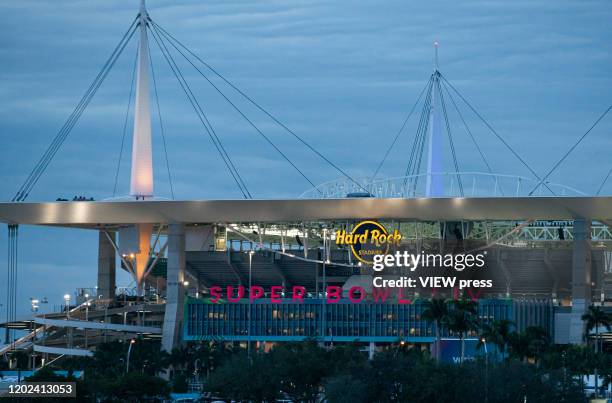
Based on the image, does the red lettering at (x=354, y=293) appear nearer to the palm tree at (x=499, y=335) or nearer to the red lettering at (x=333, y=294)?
the red lettering at (x=333, y=294)

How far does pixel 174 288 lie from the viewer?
194250 millimetres

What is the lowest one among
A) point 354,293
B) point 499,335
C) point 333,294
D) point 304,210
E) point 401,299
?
point 499,335

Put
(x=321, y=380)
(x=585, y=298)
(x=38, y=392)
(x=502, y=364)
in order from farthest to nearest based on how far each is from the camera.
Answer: (x=585, y=298) < (x=321, y=380) < (x=502, y=364) < (x=38, y=392)

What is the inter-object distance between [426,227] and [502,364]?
2471 inches

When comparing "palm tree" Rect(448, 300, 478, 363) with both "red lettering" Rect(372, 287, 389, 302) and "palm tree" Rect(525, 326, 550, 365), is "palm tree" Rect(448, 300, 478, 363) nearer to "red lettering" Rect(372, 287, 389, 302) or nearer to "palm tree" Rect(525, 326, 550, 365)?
"palm tree" Rect(525, 326, 550, 365)

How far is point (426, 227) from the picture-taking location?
648 feet

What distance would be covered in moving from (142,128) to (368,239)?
29081 mm

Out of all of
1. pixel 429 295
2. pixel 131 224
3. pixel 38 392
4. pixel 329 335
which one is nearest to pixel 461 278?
pixel 429 295

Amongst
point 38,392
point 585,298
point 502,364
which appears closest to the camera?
point 38,392

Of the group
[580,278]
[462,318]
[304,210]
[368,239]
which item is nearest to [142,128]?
[304,210]

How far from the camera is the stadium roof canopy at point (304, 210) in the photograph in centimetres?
17925

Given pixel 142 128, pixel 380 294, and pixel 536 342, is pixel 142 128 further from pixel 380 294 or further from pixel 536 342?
pixel 536 342

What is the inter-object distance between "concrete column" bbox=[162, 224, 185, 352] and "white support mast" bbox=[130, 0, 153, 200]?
814cm

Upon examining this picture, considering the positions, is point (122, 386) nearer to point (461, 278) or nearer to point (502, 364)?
point (502, 364)
